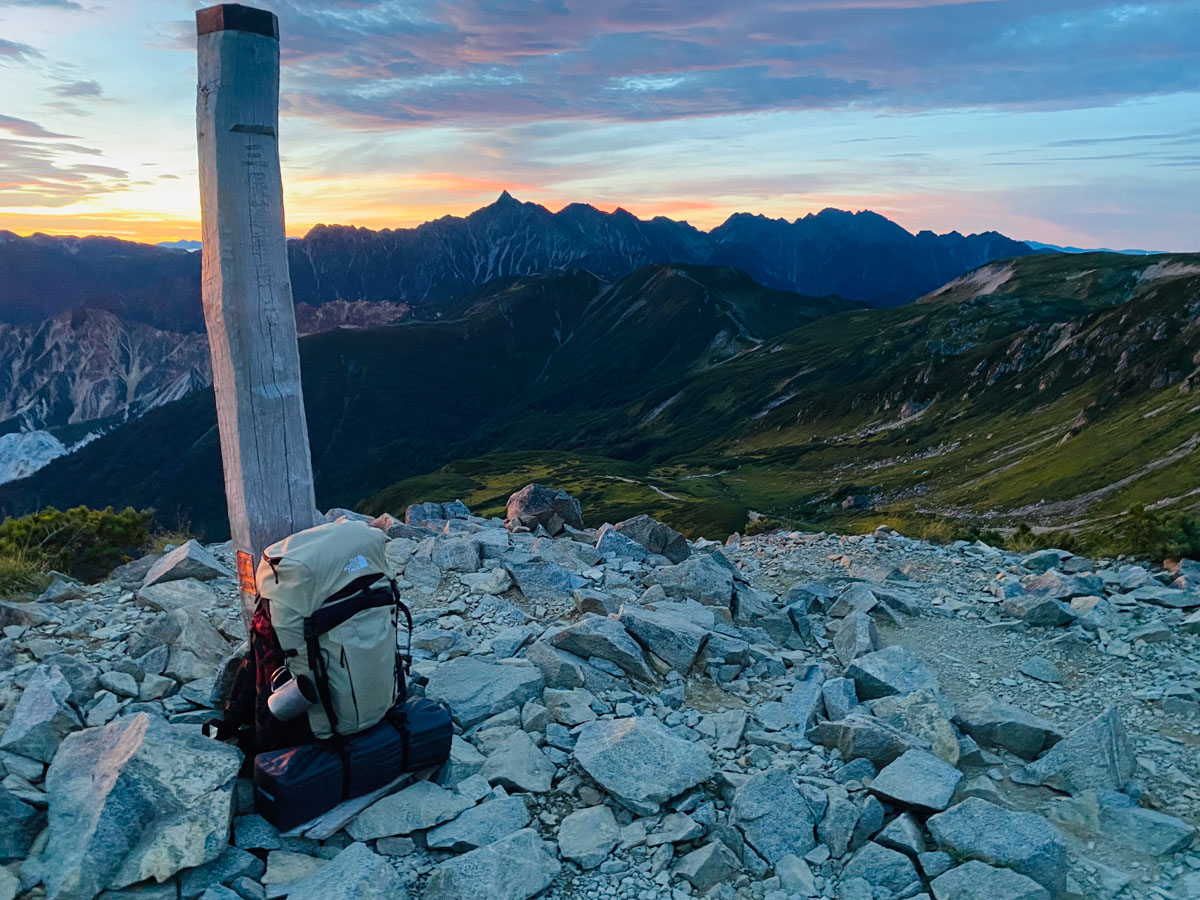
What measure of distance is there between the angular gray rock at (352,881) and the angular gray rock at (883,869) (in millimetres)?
3609

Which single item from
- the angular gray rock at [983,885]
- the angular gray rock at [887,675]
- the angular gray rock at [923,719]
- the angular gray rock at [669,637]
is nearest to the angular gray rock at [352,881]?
the angular gray rock at [983,885]

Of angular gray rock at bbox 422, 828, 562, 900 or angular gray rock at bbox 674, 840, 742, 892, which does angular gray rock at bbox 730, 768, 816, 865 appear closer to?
angular gray rock at bbox 674, 840, 742, 892

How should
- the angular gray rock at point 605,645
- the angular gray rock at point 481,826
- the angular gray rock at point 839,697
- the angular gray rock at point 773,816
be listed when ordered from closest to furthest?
1. the angular gray rock at point 481,826
2. the angular gray rock at point 773,816
3. the angular gray rock at point 839,697
4. the angular gray rock at point 605,645

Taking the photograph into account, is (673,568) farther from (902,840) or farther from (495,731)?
(902,840)

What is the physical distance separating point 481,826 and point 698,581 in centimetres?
647

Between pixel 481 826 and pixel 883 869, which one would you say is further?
pixel 481 826

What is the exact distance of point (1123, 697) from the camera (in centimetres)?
945

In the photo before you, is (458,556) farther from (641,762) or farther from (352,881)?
(352,881)

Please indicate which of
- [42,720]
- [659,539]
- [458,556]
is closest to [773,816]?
[42,720]

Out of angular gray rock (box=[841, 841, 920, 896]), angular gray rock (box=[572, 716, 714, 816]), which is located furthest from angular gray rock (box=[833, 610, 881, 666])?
angular gray rock (box=[841, 841, 920, 896])

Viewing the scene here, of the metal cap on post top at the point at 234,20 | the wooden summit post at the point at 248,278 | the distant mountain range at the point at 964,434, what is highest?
the metal cap on post top at the point at 234,20

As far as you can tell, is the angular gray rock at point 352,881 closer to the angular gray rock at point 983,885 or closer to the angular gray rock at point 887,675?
the angular gray rock at point 983,885

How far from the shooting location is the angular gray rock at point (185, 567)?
36.0 feet

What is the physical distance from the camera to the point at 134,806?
19.0 ft
